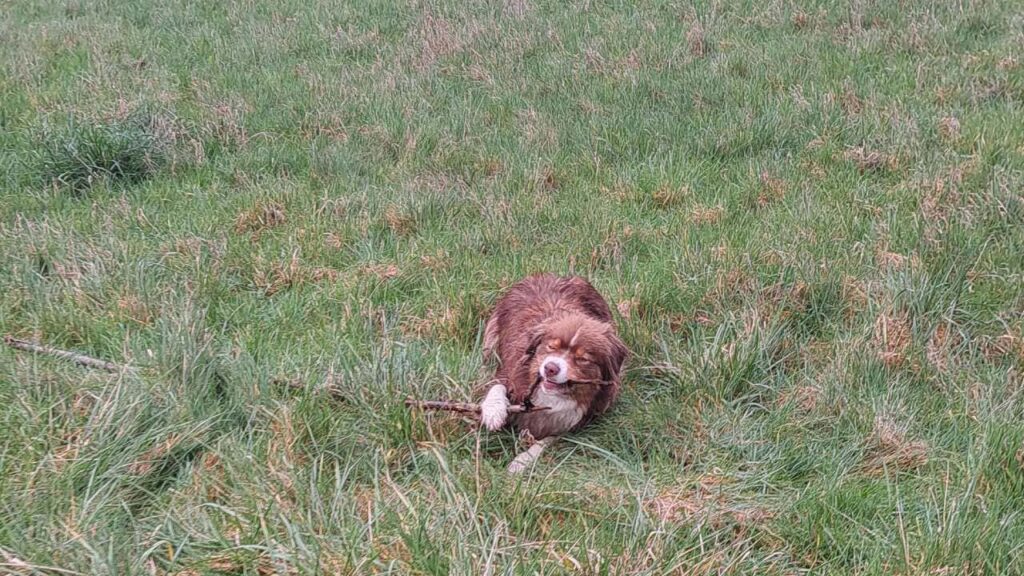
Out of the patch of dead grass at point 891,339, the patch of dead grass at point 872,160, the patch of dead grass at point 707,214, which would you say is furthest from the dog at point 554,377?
the patch of dead grass at point 872,160

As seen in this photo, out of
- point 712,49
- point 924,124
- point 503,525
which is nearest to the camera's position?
point 503,525

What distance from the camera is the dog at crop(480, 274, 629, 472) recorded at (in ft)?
10.5

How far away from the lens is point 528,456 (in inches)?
121

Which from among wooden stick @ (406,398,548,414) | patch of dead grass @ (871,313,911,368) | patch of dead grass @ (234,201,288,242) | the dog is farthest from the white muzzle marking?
patch of dead grass @ (234,201,288,242)

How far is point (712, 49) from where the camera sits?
8.05 meters

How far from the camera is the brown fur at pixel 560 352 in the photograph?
10.7 ft

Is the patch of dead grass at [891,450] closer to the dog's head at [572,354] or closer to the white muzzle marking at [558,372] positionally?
the dog's head at [572,354]

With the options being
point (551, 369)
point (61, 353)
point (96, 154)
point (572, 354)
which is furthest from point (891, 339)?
point (96, 154)

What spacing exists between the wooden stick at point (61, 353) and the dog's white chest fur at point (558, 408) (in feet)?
5.39

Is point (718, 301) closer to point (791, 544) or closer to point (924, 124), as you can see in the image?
point (791, 544)

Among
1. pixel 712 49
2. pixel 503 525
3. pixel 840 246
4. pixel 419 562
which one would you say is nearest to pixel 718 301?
pixel 840 246

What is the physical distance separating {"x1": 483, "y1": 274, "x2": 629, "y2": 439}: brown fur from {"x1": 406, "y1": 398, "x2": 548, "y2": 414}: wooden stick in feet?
0.12

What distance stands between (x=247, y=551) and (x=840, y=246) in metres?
3.62

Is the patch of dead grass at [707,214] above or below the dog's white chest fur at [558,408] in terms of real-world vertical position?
below
